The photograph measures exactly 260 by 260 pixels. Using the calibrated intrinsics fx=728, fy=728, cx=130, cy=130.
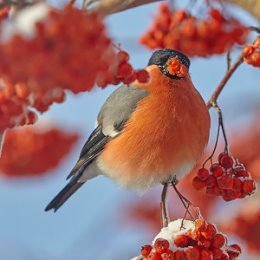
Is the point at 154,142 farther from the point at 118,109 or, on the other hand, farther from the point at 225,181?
the point at 225,181

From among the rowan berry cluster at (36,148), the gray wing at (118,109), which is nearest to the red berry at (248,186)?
the gray wing at (118,109)

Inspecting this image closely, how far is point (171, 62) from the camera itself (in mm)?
2609

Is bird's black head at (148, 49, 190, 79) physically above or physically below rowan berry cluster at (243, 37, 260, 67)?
above

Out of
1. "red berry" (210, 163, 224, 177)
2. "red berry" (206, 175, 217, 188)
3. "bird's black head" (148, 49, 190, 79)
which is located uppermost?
"bird's black head" (148, 49, 190, 79)

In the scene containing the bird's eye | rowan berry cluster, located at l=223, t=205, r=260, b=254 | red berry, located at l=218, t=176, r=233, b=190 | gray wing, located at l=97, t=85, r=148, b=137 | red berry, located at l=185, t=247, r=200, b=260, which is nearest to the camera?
red berry, located at l=185, t=247, r=200, b=260

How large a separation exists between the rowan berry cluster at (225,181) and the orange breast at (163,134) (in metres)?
Result: 0.49

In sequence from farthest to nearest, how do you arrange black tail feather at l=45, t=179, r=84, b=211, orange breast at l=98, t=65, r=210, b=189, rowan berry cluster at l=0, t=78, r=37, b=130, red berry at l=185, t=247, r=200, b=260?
black tail feather at l=45, t=179, r=84, b=211 < orange breast at l=98, t=65, r=210, b=189 < red berry at l=185, t=247, r=200, b=260 < rowan berry cluster at l=0, t=78, r=37, b=130

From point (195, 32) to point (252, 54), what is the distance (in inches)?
7.6

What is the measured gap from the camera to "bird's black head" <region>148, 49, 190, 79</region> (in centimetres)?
251

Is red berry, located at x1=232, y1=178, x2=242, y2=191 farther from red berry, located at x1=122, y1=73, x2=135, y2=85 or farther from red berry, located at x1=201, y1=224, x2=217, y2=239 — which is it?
red berry, located at x1=122, y1=73, x2=135, y2=85

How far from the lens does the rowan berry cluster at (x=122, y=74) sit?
5.58 feet

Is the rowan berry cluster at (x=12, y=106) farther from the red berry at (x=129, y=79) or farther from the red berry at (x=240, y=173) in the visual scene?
the red berry at (x=240, y=173)

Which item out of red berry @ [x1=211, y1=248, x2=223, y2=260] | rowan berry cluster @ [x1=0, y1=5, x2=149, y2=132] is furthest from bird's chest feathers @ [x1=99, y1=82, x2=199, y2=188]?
rowan berry cluster @ [x1=0, y1=5, x2=149, y2=132]

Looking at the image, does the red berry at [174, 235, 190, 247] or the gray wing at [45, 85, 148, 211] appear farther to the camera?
the gray wing at [45, 85, 148, 211]
